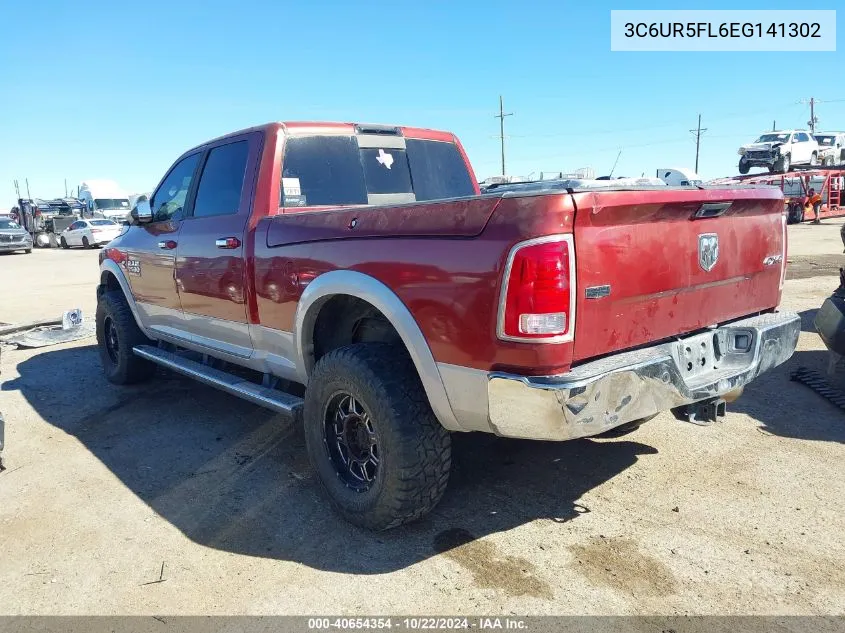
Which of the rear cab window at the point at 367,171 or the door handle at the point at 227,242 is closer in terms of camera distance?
the door handle at the point at 227,242

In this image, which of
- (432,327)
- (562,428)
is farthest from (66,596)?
(562,428)

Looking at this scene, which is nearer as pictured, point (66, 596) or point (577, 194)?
point (577, 194)

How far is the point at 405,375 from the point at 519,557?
3.13 feet

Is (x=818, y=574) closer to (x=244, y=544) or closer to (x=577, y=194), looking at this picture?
(x=577, y=194)

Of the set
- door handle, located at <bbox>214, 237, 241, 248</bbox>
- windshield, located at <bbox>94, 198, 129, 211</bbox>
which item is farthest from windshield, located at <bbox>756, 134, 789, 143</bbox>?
windshield, located at <bbox>94, 198, 129, 211</bbox>

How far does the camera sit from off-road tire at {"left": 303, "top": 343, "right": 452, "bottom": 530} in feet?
9.21

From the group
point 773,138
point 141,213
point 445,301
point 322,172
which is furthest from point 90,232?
point 445,301

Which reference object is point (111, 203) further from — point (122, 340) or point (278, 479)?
point (278, 479)

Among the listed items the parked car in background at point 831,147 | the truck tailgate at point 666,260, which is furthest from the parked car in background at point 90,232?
the parked car in background at point 831,147

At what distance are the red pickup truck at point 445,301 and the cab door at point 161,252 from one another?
0.29 meters

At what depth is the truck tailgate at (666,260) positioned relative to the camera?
2.46 metres

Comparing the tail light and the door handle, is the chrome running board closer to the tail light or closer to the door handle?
the door handle

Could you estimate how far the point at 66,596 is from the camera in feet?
8.80

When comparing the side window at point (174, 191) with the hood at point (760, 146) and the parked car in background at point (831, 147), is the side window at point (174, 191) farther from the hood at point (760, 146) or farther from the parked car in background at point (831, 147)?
the parked car in background at point (831, 147)
